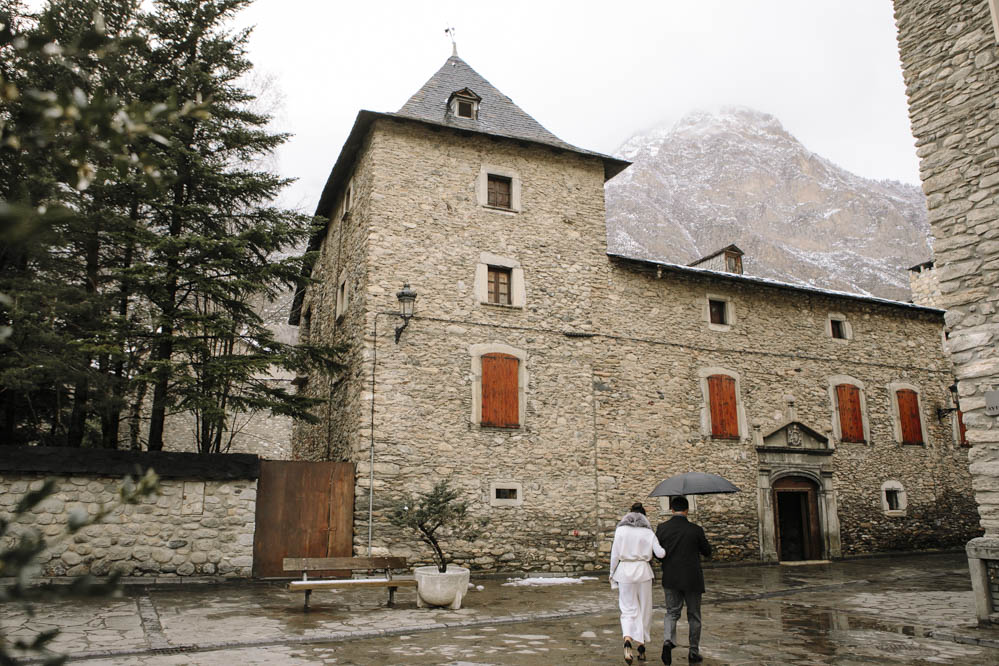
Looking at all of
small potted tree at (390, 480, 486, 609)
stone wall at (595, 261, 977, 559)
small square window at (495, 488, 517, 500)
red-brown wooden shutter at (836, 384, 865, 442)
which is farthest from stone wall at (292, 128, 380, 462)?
red-brown wooden shutter at (836, 384, 865, 442)

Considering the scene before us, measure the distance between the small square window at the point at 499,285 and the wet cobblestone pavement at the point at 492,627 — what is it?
569 centimetres

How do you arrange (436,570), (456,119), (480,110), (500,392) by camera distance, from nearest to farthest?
(436,570), (500,392), (456,119), (480,110)

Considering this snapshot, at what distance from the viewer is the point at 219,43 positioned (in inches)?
526

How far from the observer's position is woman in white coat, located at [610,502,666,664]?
640 centimetres

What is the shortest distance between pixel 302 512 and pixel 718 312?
10447 mm

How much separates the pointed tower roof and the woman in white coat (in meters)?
10.1

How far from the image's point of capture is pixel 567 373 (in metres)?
14.4

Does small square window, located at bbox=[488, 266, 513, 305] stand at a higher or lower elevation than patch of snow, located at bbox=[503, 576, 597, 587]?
higher

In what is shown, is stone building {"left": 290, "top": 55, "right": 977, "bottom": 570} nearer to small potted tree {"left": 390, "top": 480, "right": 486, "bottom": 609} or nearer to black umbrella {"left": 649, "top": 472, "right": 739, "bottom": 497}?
small potted tree {"left": 390, "top": 480, "right": 486, "bottom": 609}

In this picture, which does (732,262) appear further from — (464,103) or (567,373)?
(464,103)

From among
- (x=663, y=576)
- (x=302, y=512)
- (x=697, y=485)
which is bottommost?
(x=663, y=576)

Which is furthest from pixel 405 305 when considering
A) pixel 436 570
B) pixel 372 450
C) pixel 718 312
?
pixel 718 312

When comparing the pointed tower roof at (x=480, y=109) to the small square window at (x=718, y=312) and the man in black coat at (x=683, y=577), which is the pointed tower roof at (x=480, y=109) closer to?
the small square window at (x=718, y=312)

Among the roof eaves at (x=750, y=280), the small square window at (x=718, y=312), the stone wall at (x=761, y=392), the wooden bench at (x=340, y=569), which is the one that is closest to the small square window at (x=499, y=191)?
the roof eaves at (x=750, y=280)
